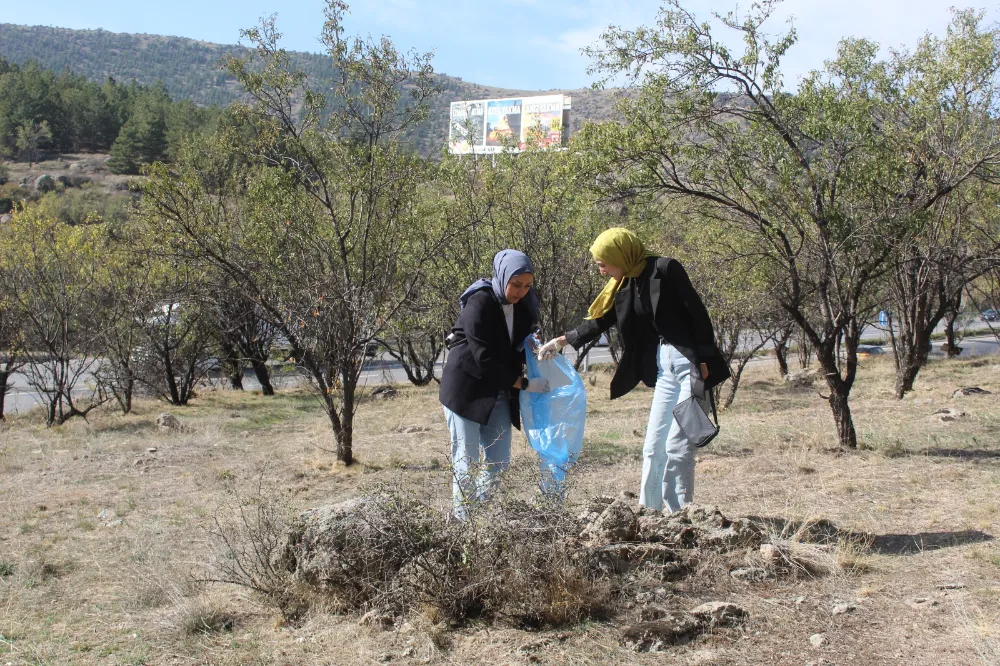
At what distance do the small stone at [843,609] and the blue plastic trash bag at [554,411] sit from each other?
1383 millimetres

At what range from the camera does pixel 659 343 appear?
433 centimetres

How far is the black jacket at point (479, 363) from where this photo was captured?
4070 mm

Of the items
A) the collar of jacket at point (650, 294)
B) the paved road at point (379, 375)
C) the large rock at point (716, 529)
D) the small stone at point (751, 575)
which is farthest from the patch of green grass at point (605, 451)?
the paved road at point (379, 375)

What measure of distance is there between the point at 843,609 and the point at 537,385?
5.72 feet

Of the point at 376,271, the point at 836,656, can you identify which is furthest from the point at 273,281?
the point at 836,656

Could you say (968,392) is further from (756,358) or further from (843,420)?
(756,358)

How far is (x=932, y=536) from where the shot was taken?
421cm

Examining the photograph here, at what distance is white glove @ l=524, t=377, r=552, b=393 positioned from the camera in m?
4.20

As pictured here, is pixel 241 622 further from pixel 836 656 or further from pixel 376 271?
pixel 376 271

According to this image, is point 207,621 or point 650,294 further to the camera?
point 650,294

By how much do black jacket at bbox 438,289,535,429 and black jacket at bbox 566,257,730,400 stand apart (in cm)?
39

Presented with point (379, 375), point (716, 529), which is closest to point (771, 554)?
point (716, 529)

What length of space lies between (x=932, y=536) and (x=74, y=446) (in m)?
9.37

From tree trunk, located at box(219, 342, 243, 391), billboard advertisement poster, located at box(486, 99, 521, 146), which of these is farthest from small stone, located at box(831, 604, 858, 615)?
billboard advertisement poster, located at box(486, 99, 521, 146)
